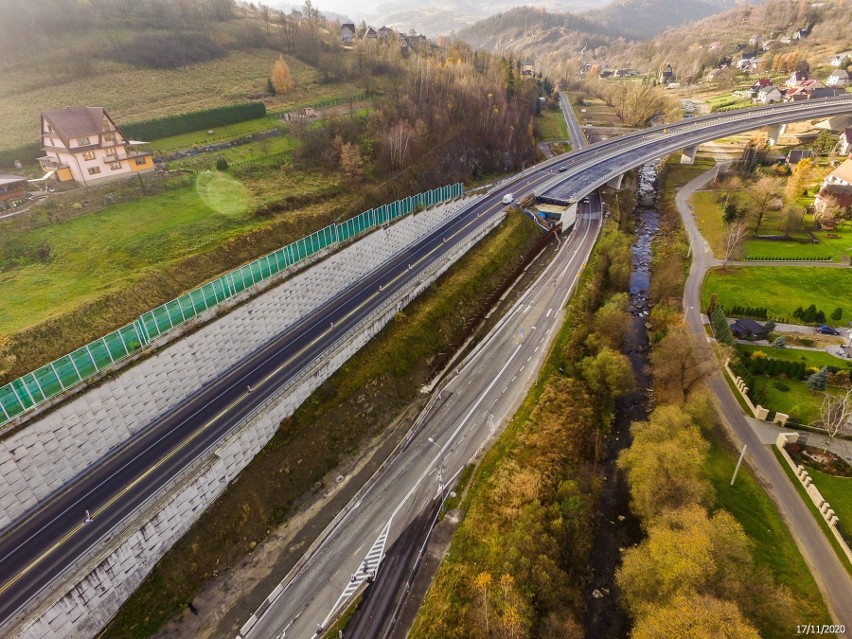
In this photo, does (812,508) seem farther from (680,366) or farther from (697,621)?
(697,621)

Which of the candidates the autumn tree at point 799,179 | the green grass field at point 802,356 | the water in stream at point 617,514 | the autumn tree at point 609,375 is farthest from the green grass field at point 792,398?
the autumn tree at point 799,179

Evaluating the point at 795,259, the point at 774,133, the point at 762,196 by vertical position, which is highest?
the point at 774,133

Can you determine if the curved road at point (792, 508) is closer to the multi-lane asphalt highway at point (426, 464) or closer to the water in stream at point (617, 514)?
the water in stream at point (617, 514)

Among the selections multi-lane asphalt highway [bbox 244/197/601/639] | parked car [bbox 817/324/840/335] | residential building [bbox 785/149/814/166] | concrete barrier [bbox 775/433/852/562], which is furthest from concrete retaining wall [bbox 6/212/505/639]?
residential building [bbox 785/149/814/166]

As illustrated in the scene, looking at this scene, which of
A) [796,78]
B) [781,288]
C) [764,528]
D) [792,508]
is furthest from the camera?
[796,78]

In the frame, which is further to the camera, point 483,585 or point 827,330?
point 827,330

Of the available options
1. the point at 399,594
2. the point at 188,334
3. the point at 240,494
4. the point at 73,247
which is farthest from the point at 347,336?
the point at 73,247

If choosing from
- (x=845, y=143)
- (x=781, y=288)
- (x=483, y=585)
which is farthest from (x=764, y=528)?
(x=845, y=143)
